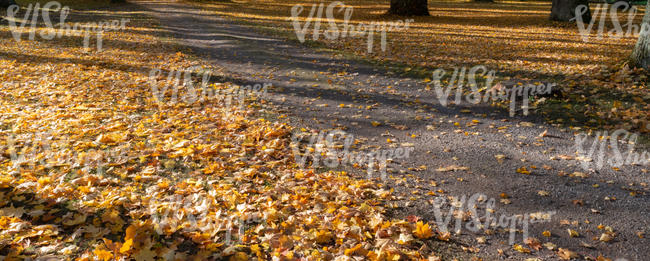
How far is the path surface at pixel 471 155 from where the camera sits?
380cm

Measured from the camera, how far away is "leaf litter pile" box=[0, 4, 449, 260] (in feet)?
11.5

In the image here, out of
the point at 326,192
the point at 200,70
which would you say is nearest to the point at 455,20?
the point at 200,70

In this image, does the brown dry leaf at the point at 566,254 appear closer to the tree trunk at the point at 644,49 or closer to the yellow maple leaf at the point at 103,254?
the yellow maple leaf at the point at 103,254

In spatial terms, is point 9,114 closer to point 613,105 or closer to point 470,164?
point 470,164

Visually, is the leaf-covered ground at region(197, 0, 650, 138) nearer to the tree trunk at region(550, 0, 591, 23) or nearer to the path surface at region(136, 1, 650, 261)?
the tree trunk at region(550, 0, 591, 23)

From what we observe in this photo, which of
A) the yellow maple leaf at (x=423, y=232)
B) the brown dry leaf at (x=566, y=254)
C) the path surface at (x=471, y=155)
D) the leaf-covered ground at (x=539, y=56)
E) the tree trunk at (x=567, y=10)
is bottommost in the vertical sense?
the brown dry leaf at (x=566, y=254)

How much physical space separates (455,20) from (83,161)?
16.5 meters

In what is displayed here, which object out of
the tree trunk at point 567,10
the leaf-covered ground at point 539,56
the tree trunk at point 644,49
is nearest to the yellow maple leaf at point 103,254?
the leaf-covered ground at point 539,56

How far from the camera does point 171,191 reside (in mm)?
4465

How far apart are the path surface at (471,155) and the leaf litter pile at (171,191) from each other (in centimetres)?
68

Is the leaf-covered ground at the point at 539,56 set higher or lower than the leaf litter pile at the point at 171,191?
higher

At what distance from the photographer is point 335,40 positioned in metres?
13.5

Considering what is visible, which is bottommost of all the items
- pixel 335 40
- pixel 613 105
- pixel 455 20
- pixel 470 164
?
pixel 470 164

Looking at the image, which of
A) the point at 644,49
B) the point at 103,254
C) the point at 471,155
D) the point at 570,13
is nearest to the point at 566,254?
the point at 471,155
